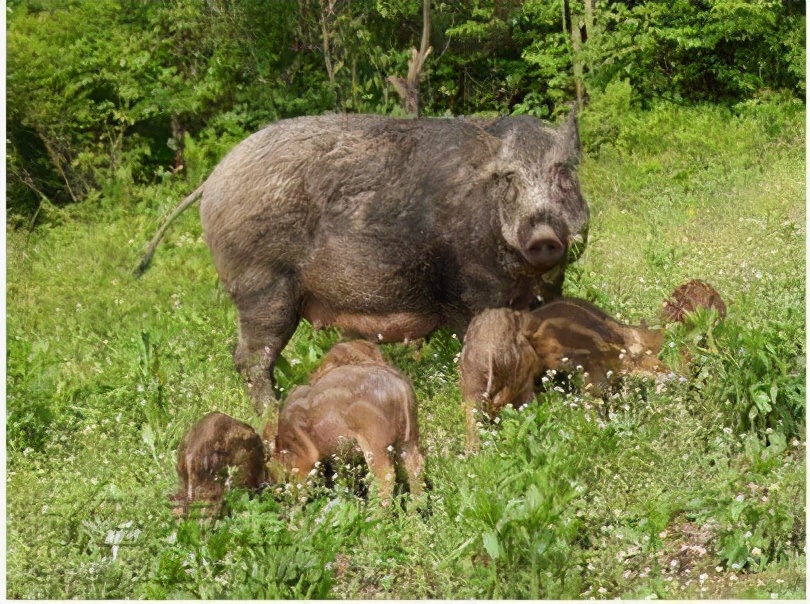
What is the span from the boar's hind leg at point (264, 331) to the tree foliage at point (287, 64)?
13.6 ft

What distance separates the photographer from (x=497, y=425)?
243 inches

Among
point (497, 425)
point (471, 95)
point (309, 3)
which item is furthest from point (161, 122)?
point (497, 425)

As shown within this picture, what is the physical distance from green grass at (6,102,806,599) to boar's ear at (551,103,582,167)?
109cm

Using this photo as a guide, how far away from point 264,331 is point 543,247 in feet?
5.95

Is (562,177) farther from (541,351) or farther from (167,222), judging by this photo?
(167,222)

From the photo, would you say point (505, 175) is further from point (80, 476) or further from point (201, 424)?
point (80, 476)

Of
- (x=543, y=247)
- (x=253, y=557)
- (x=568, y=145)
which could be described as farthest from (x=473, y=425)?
(x=253, y=557)

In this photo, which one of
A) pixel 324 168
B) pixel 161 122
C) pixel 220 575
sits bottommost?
pixel 161 122

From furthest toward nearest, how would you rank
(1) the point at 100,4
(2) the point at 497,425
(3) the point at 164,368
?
(1) the point at 100,4
(3) the point at 164,368
(2) the point at 497,425

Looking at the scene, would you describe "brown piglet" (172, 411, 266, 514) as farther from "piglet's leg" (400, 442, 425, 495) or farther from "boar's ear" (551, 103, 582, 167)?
"boar's ear" (551, 103, 582, 167)

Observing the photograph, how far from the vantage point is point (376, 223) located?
664 centimetres

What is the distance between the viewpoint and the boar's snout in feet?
19.5

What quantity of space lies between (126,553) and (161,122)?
8191mm

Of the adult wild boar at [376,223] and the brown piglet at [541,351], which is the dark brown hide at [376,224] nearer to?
the adult wild boar at [376,223]
